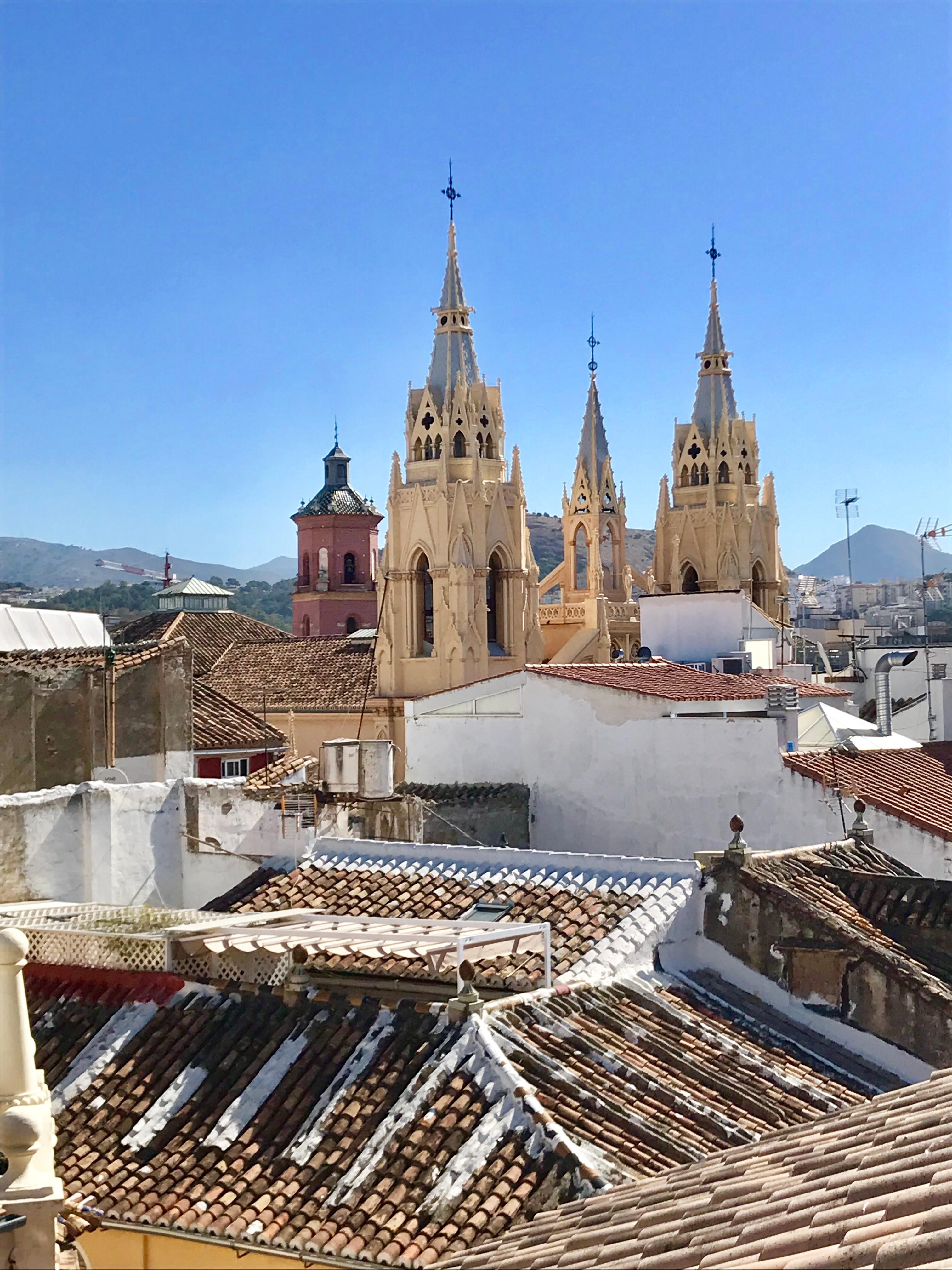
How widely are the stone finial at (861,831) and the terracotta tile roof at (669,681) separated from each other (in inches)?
107

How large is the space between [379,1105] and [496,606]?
3325 centimetres

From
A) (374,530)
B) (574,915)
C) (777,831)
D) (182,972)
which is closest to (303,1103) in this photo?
(182,972)

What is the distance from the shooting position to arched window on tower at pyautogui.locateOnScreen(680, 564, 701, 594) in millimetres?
53812

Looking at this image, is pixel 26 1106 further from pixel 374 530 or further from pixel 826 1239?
pixel 374 530

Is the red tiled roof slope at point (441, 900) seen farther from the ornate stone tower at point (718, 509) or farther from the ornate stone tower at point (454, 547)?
the ornate stone tower at point (718, 509)

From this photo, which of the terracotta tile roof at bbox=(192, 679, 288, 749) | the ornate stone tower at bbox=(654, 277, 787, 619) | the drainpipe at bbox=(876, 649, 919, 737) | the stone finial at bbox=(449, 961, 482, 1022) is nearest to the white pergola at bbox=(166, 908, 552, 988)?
the stone finial at bbox=(449, 961, 482, 1022)

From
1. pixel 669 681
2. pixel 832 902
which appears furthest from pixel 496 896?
pixel 669 681

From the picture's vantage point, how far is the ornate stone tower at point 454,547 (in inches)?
1644

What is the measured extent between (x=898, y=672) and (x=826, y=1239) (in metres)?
36.8

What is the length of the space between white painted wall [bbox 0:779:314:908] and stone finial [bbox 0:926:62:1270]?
9353mm

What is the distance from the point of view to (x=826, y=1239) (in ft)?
13.8

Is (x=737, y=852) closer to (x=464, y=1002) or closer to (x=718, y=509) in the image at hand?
(x=464, y=1002)

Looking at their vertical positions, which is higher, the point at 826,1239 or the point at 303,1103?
the point at 826,1239

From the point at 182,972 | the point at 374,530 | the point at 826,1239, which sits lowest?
the point at 182,972
